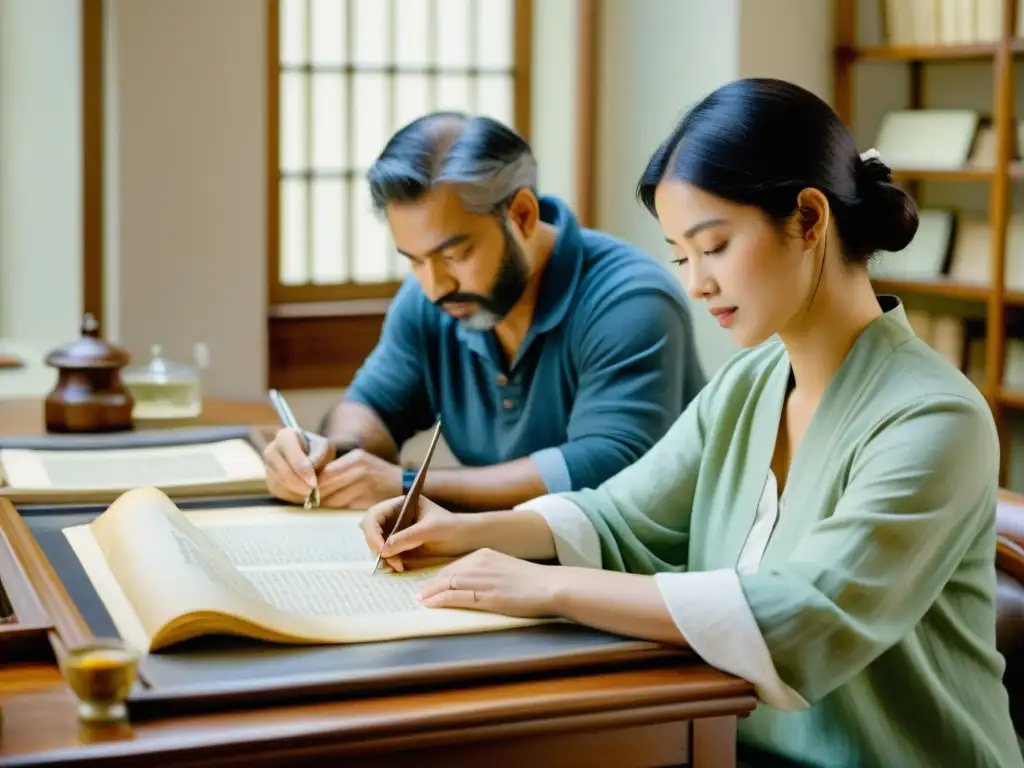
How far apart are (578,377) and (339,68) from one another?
253 centimetres

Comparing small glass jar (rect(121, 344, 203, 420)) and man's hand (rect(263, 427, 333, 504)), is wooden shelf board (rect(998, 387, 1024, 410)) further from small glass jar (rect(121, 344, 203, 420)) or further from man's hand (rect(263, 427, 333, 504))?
man's hand (rect(263, 427, 333, 504))

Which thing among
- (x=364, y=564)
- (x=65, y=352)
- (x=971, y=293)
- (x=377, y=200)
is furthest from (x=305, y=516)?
(x=971, y=293)

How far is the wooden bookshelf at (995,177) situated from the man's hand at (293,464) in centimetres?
243

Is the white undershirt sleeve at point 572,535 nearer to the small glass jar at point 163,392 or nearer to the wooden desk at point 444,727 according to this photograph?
the wooden desk at point 444,727

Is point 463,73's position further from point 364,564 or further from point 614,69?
point 364,564

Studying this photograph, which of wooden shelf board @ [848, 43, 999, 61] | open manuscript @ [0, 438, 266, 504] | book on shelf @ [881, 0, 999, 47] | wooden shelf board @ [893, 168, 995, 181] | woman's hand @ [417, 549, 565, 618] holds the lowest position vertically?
open manuscript @ [0, 438, 266, 504]

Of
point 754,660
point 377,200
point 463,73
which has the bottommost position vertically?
point 754,660

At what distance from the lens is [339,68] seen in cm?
467

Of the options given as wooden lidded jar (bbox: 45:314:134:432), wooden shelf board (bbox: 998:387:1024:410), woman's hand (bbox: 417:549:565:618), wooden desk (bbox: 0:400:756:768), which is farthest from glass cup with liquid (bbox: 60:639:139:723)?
wooden shelf board (bbox: 998:387:1024:410)

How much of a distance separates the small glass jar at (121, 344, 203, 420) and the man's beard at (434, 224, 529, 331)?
64 cm

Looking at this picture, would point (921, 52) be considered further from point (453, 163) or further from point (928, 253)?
point (453, 163)

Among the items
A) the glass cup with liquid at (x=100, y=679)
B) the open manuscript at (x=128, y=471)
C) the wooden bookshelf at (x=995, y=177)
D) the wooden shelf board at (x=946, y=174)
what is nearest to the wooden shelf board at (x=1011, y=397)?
the wooden bookshelf at (x=995, y=177)

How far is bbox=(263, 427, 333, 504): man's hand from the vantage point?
6.65ft

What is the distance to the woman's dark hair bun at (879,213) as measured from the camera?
156 cm
